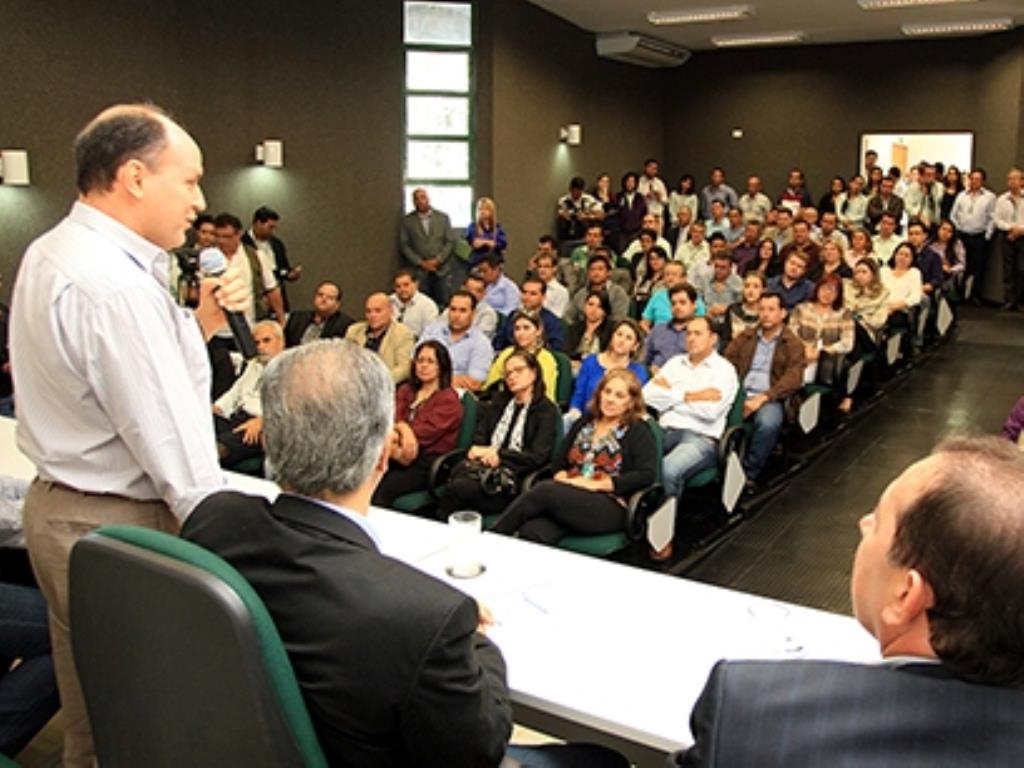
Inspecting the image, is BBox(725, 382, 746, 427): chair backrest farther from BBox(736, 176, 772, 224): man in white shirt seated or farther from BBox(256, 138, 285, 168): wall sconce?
BBox(736, 176, 772, 224): man in white shirt seated

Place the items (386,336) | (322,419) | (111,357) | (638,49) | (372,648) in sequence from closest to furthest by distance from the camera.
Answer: (372,648) → (322,419) → (111,357) → (386,336) → (638,49)

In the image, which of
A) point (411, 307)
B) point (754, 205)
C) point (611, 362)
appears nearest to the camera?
point (611, 362)

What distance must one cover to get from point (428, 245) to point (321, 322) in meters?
2.99

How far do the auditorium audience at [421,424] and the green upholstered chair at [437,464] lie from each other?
21mm

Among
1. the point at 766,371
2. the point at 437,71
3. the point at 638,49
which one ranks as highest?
the point at 638,49

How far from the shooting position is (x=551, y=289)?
310 inches

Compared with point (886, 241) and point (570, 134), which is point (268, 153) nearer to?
point (570, 134)

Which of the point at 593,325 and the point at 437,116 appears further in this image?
the point at 437,116

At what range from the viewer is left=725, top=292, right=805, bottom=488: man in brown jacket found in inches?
204

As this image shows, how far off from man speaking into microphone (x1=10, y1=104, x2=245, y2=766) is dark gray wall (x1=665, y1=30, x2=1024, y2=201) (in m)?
12.4

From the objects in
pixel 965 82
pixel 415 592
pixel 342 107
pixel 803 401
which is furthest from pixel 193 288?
pixel 965 82

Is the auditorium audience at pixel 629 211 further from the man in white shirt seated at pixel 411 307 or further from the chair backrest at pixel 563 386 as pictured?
the chair backrest at pixel 563 386

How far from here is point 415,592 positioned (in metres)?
1.40

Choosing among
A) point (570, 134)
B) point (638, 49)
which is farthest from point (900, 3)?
point (570, 134)
